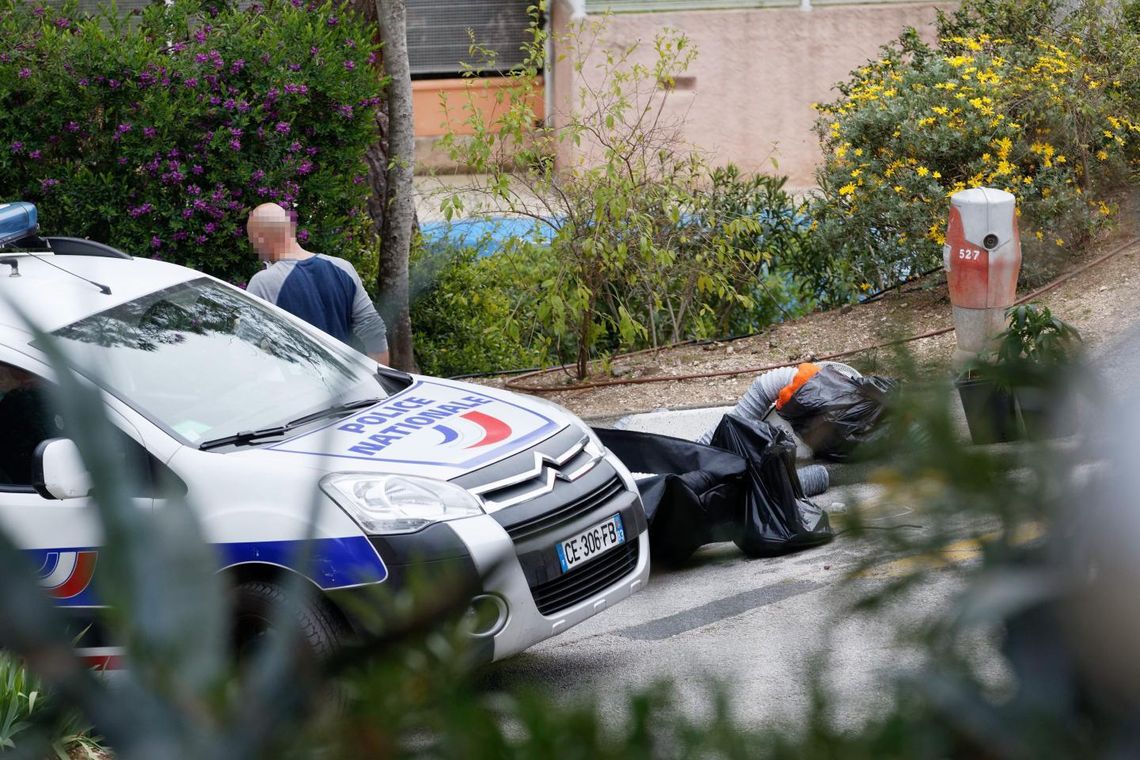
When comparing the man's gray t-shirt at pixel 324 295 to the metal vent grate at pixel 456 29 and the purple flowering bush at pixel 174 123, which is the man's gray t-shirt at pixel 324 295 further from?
the metal vent grate at pixel 456 29

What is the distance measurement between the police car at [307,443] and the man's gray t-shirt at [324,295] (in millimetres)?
704

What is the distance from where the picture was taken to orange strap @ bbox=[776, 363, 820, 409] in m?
6.84

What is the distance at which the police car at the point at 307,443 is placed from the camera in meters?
4.32

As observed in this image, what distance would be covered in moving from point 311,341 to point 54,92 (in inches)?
168

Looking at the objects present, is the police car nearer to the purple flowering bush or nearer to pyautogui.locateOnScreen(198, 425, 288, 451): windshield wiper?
pyautogui.locateOnScreen(198, 425, 288, 451): windshield wiper

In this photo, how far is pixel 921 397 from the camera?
3.14ft

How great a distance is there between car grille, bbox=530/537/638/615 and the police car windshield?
3.39ft

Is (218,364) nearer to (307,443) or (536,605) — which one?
(307,443)

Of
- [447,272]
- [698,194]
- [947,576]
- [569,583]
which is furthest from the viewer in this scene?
[447,272]

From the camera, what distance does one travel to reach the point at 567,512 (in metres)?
4.92

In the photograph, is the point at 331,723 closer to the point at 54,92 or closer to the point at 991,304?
the point at 991,304

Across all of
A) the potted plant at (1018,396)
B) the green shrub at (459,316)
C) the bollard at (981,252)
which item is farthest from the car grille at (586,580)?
the green shrub at (459,316)

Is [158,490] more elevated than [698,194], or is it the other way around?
[158,490]

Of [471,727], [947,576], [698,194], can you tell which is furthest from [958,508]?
[698,194]
